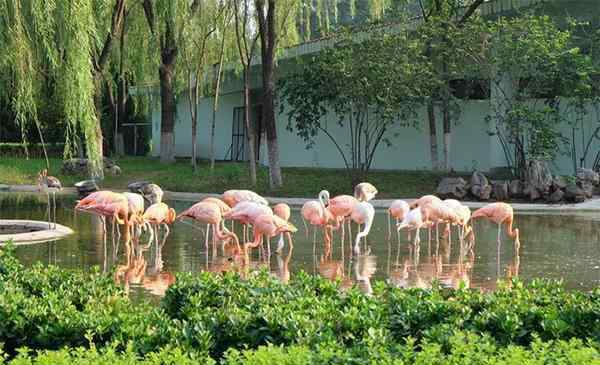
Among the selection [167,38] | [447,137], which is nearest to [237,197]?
[447,137]

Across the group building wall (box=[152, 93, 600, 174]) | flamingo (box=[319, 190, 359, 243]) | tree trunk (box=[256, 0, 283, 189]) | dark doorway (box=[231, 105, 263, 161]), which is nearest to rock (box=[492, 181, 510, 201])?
building wall (box=[152, 93, 600, 174])

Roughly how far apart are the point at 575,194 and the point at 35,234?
13890mm

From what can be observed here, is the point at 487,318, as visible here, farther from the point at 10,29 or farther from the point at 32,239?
the point at 32,239

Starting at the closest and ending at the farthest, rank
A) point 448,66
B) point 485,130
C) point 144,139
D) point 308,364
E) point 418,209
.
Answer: point 308,364, point 418,209, point 448,66, point 485,130, point 144,139

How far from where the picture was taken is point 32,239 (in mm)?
14883

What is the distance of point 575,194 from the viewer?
23547 millimetres

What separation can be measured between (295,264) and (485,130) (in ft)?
60.6

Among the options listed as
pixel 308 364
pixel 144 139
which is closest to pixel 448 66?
pixel 308 364

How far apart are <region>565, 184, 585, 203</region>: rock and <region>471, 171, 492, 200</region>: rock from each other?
1.93m

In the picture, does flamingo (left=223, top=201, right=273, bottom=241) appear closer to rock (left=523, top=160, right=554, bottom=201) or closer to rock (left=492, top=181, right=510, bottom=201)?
rock (left=492, top=181, right=510, bottom=201)

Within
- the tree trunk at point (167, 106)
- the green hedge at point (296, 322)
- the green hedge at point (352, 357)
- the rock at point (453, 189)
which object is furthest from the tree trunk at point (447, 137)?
the green hedge at point (352, 357)

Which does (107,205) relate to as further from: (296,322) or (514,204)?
(514,204)

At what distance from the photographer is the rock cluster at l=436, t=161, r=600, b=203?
78.0 feet

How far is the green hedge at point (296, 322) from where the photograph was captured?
5816 millimetres
